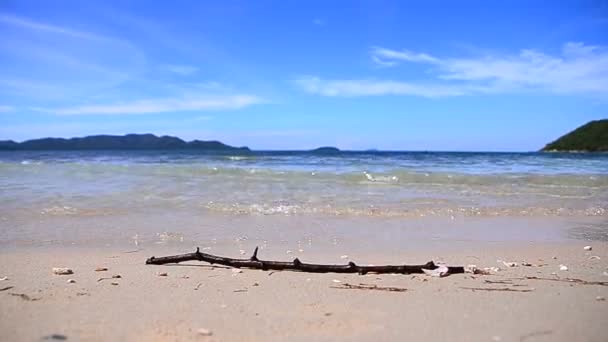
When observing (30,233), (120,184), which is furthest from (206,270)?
(120,184)

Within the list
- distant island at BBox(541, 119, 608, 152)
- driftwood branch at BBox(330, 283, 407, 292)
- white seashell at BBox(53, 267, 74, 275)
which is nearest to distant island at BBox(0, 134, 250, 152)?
distant island at BBox(541, 119, 608, 152)

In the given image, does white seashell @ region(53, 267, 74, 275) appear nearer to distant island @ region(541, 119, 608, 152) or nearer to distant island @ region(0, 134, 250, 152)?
distant island @ region(0, 134, 250, 152)

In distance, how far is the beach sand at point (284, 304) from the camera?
2.96 metres

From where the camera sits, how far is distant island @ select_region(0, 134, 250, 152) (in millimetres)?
86875

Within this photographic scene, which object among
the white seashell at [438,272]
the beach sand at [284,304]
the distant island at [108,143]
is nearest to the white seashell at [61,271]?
the beach sand at [284,304]

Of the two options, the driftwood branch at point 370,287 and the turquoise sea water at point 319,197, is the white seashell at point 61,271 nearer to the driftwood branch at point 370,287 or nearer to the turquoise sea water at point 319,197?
→ the driftwood branch at point 370,287

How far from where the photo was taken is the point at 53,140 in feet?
303

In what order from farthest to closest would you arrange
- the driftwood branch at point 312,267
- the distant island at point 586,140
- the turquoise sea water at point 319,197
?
the distant island at point 586,140 < the turquoise sea water at point 319,197 < the driftwood branch at point 312,267

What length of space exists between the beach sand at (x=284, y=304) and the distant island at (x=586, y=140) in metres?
92.6

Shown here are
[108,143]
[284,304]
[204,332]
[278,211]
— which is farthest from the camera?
[108,143]

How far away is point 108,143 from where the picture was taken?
292 ft

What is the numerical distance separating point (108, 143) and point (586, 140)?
8967 cm

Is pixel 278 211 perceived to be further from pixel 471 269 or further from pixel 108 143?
pixel 108 143

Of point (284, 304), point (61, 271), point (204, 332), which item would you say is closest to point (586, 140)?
point (284, 304)
